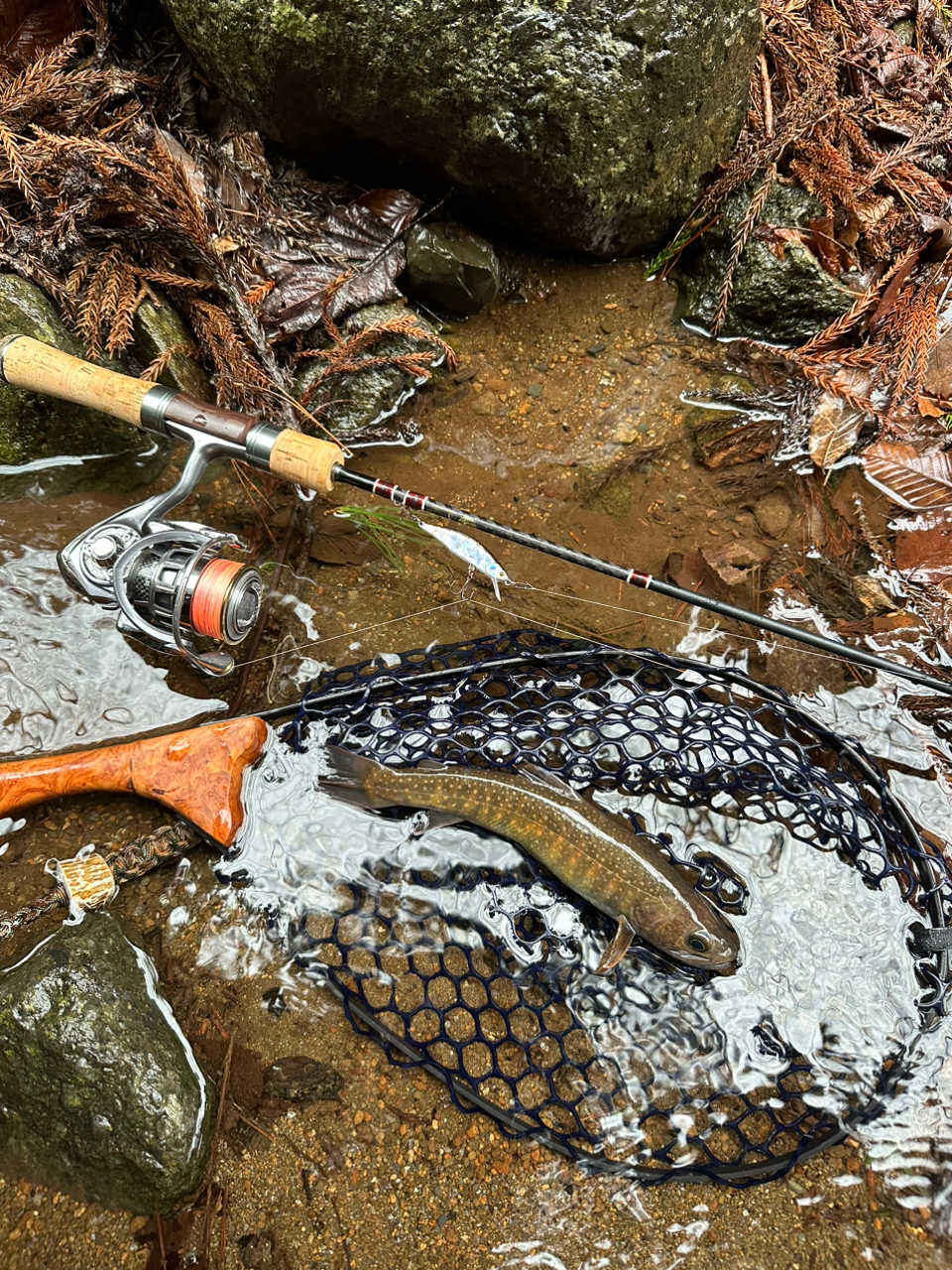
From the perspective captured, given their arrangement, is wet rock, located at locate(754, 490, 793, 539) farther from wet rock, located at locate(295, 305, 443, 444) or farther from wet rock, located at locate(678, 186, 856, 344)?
wet rock, located at locate(295, 305, 443, 444)

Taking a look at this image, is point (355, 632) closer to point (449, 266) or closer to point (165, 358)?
point (165, 358)

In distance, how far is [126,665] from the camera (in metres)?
3.61

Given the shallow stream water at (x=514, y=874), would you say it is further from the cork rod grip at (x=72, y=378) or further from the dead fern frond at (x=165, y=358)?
the cork rod grip at (x=72, y=378)

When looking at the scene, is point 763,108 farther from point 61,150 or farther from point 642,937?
point 642,937

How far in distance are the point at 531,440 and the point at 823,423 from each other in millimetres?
1657

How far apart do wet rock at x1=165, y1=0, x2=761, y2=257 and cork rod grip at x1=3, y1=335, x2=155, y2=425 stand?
193 centimetres

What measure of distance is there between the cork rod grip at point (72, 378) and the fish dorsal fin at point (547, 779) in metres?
2.22

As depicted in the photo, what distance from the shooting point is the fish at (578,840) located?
2.97 metres

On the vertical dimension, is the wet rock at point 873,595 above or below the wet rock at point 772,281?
below

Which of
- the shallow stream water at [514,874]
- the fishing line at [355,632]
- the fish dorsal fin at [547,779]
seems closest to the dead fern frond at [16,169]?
the shallow stream water at [514,874]

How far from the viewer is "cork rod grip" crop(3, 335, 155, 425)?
122 inches

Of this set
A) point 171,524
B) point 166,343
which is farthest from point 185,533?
point 166,343

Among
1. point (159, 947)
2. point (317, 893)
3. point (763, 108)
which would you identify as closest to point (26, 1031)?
point (159, 947)

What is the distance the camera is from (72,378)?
3.13 meters
